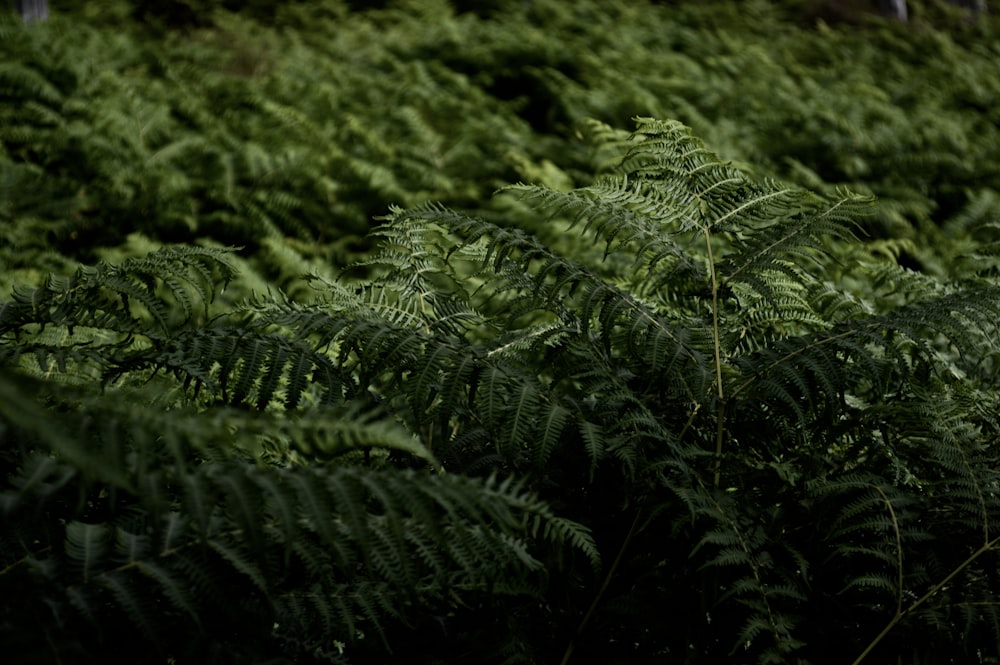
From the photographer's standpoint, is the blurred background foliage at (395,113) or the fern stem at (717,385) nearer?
the fern stem at (717,385)

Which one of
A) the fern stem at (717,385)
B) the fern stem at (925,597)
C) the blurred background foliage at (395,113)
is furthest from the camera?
the blurred background foliage at (395,113)

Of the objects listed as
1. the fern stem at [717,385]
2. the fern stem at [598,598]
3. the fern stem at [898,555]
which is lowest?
the fern stem at [598,598]

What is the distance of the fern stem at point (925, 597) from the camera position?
1397 mm

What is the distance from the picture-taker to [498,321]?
1.98m

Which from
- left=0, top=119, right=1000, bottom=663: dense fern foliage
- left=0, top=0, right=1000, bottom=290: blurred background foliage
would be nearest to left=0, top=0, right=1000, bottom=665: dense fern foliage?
left=0, top=119, right=1000, bottom=663: dense fern foliage

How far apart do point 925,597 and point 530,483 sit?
0.78 m

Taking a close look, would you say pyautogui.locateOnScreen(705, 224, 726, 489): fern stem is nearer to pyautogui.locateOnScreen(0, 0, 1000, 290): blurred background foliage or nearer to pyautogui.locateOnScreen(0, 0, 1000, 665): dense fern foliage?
pyautogui.locateOnScreen(0, 0, 1000, 665): dense fern foliage

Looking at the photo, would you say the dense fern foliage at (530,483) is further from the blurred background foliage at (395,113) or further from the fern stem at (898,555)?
the blurred background foliage at (395,113)

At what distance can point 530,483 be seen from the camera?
1.57 metres

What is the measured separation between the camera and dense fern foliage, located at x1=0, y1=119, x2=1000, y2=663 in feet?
3.67

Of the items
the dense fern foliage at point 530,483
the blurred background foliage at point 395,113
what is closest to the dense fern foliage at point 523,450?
the dense fern foliage at point 530,483

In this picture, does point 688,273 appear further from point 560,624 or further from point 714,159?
point 560,624

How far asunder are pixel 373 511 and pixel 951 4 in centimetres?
1368

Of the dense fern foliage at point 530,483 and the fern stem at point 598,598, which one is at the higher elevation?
the dense fern foliage at point 530,483
